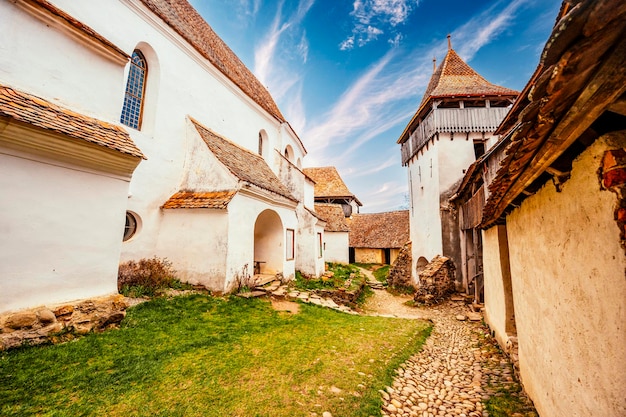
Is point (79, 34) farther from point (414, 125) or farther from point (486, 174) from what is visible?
point (414, 125)

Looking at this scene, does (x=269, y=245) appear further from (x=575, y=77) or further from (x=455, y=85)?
(x=455, y=85)

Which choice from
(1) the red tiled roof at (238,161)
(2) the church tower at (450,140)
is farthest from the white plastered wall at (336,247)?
(1) the red tiled roof at (238,161)

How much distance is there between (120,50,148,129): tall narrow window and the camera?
26.1 feet

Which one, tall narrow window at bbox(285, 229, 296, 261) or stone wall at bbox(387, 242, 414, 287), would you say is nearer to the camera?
tall narrow window at bbox(285, 229, 296, 261)

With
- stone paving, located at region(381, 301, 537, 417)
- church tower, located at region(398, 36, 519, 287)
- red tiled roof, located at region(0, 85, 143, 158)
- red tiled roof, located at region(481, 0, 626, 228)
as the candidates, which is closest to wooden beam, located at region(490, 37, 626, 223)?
red tiled roof, located at region(481, 0, 626, 228)

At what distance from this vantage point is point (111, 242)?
486 centimetres

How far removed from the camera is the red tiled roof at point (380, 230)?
86.5 feet

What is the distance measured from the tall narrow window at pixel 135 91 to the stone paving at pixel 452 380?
384 inches

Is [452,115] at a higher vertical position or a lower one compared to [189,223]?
higher

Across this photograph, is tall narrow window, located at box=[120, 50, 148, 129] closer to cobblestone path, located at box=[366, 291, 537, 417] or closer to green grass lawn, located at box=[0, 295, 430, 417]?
green grass lawn, located at box=[0, 295, 430, 417]

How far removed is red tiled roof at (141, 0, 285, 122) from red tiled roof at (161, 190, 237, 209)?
571cm

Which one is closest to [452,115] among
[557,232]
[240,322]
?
[557,232]

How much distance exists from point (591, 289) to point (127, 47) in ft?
36.2

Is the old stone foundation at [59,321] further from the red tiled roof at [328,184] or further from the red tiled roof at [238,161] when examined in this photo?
the red tiled roof at [328,184]
